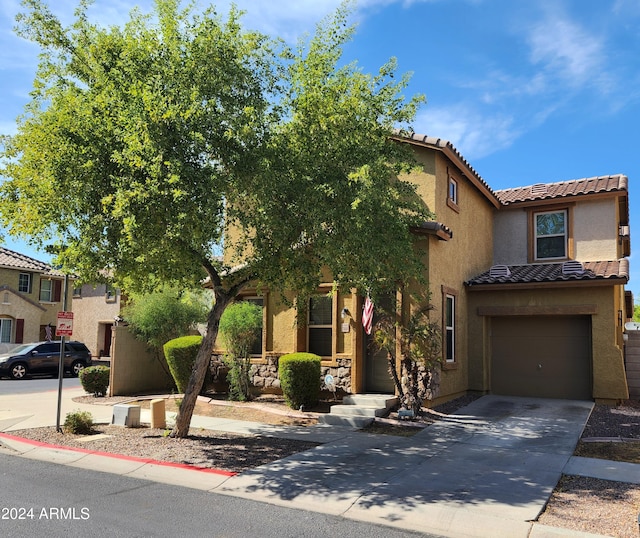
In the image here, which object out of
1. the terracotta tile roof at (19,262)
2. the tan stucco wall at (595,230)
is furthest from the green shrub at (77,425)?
the terracotta tile roof at (19,262)

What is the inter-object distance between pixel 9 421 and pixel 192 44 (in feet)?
29.2

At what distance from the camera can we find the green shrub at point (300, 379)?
12781 millimetres

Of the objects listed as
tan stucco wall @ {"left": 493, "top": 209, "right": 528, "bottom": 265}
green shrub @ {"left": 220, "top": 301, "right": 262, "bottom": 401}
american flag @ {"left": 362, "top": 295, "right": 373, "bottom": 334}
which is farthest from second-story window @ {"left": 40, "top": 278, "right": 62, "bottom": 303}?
tan stucco wall @ {"left": 493, "top": 209, "right": 528, "bottom": 265}

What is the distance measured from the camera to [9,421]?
Answer: 464 inches

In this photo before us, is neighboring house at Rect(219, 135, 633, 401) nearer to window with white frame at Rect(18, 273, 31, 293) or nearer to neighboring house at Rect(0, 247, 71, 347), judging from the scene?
neighboring house at Rect(0, 247, 71, 347)

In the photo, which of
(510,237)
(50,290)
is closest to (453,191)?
(510,237)

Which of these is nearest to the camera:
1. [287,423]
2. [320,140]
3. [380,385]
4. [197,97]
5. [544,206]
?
[197,97]

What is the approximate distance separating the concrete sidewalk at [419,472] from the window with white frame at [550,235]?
6258 mm

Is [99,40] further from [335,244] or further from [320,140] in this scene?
[335,244]

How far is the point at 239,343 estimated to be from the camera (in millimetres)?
14469

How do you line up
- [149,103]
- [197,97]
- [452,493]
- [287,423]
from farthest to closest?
[287,423], [197,97], [149,103], [452,493]

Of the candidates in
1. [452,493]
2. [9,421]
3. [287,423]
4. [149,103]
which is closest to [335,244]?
[149,103]

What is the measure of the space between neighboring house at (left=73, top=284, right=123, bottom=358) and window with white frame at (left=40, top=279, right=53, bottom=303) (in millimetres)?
1819

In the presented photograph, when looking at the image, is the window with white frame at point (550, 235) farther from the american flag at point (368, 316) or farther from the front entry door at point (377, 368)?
the american flag at point (368, 316)
